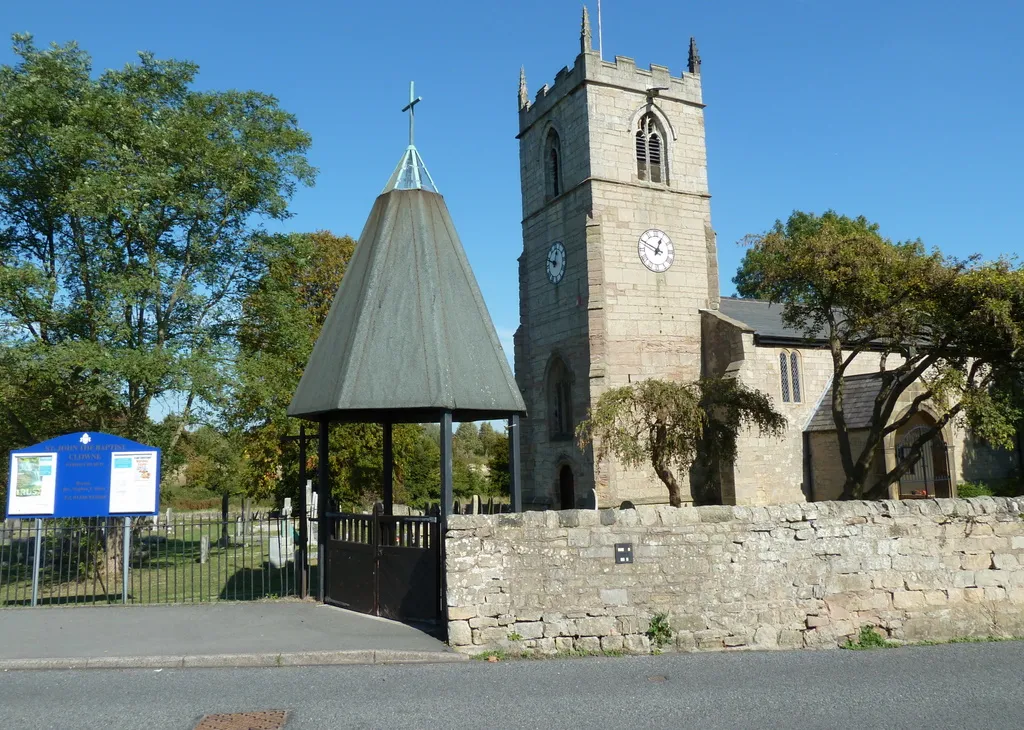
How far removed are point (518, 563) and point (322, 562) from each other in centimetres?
376

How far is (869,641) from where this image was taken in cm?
885

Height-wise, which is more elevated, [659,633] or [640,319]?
[640,319]

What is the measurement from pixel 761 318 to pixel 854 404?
535cm

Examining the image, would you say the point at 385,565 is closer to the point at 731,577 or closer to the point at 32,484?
the point at 731,577

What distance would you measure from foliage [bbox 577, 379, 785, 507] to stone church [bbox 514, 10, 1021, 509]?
552 cm

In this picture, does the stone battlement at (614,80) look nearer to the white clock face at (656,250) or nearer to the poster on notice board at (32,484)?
the white clock face at (656,250)

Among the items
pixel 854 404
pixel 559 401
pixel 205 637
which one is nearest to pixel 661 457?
pixel 559 401

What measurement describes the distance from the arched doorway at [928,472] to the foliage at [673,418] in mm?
10774

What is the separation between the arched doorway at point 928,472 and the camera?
26.7 meters

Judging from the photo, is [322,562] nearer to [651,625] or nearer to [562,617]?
[562,617]

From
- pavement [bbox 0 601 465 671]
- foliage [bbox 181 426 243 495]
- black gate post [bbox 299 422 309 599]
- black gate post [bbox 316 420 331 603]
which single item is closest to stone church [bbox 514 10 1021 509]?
foliage [bbox 181 426 243 495]

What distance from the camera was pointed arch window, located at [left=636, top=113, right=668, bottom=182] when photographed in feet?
91.2

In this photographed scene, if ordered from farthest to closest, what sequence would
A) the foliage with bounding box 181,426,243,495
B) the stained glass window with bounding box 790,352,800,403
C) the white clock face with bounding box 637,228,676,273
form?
the stained glass window with bounding box 790,352,800,403, the white clock face with bounding box 637,228,676,273, the foliage with bounding box 181,426,243,495

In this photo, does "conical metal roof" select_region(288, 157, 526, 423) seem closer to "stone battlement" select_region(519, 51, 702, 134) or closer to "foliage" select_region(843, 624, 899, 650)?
"foliage" select_region(843, 624, 899, 650)
